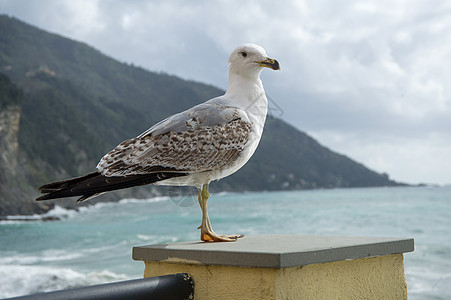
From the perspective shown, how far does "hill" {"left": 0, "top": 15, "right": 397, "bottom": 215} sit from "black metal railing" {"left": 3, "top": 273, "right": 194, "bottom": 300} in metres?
49.1

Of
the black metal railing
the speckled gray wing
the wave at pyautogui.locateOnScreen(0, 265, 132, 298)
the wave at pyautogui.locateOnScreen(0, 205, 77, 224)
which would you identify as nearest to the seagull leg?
the speckled gray wing

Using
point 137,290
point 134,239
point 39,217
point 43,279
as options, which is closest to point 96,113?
point 39,217

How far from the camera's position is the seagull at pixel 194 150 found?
2.58 m

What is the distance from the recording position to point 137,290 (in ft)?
6.02

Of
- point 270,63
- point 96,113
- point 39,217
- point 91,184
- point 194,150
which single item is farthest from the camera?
point 96,113

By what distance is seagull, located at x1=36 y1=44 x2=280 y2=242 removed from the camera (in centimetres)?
258

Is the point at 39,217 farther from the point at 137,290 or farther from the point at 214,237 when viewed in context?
the point at 137,290

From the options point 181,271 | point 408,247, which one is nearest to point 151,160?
point 181,271

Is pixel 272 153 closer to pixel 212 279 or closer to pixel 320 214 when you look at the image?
pixel 320 214

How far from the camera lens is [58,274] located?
1558cm

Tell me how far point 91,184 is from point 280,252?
1027 mm

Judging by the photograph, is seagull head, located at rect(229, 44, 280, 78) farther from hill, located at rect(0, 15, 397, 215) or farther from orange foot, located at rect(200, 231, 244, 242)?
hill, located at rect(0, 15, 397, 215)

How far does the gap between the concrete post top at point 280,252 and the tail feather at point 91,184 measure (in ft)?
1.11

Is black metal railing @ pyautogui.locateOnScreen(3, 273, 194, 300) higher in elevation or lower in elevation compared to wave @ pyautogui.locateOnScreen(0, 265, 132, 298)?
higher
